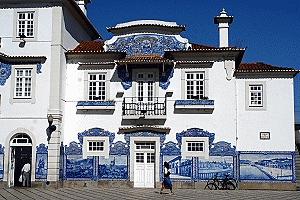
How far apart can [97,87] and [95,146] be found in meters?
2.67

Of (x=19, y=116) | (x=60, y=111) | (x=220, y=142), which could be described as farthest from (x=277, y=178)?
(x=19, y=116)

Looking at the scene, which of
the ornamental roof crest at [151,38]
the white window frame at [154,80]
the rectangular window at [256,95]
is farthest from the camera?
the ornamental roof crest at [151,38]

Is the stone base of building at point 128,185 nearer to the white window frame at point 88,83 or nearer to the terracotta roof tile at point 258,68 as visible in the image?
the white window frame at point 88,83

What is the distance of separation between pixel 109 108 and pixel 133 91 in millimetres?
1313

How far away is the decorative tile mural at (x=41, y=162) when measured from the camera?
66.1 feet

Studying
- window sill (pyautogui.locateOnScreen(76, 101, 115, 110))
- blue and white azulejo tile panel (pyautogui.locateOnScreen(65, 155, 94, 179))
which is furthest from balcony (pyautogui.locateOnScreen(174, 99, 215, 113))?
blue and white azulejo tile panel (pyautogui.locateOnScreen(65, 155, 94, 179))

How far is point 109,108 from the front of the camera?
2103 centimetres

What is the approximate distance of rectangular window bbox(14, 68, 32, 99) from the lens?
2070 cm

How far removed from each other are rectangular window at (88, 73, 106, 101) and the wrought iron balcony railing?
3.76 ft

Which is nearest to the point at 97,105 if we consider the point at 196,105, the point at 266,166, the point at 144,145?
the point at 144,145

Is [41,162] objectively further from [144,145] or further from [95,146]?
[144,145]

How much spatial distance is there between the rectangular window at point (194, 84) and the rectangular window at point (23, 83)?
694 centimetres

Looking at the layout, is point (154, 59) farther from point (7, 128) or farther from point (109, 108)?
point (7, 128)

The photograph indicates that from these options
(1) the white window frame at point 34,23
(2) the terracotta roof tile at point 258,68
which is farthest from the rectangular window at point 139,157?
(1) the white window frame at point 34,23
